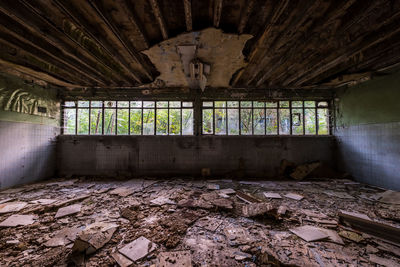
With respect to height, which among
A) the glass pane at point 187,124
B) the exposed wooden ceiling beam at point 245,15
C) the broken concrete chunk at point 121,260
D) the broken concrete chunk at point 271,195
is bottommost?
the broken concrete chunk at point 271,195

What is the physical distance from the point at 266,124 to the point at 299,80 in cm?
168

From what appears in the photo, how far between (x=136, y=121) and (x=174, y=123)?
1.40m

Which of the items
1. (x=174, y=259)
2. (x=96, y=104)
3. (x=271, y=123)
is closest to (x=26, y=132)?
(x=96, y=104)

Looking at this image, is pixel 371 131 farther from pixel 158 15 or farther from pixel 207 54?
pixel 158 15

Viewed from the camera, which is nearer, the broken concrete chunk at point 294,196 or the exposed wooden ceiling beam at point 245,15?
the exposed wooden ceiling beam at point 245,15

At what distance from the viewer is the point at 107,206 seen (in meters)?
3.11

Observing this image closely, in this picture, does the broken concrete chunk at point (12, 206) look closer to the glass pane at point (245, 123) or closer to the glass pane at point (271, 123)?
the glass pane at point (245, 123)

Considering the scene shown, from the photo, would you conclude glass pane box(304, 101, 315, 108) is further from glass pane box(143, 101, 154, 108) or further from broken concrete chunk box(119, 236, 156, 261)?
broken concrete chunk box(119, 236, 156, 261)

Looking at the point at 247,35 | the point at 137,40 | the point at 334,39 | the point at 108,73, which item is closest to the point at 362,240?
the point at 334,39

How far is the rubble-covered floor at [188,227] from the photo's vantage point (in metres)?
1.77

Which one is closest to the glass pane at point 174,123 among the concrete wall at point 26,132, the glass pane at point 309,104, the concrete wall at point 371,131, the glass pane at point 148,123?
the glass pane at point 148,123

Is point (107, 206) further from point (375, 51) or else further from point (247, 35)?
point (375, 51)

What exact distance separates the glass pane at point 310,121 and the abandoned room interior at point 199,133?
71 millimetres

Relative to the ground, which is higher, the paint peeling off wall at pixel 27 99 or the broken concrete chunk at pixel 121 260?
the paint peeling off wall at pixel 27 99
